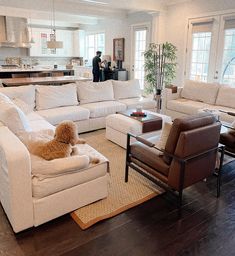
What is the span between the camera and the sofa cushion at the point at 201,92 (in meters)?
5.01

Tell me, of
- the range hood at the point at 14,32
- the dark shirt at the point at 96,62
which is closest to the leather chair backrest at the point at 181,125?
the dark shirt at the point at 96,62

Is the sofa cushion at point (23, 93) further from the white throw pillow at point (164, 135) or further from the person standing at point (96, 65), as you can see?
the person standing at point (96, 65)

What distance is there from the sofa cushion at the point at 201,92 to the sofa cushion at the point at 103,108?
5.18 feet

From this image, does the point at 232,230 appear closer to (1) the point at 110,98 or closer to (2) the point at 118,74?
(1) the point at 110,98

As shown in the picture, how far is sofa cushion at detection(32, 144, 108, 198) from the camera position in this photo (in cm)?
202

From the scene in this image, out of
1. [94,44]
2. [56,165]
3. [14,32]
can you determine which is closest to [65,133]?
[56,165]

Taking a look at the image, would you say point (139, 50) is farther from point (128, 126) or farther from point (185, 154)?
point (185, 154)

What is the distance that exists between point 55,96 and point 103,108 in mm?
902

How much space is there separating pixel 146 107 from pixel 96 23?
20.5 ft

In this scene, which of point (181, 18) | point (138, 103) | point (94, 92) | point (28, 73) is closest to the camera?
point (94, 92)

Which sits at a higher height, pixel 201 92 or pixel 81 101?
pixel 201 92

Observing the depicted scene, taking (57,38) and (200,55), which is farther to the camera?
(57,38)

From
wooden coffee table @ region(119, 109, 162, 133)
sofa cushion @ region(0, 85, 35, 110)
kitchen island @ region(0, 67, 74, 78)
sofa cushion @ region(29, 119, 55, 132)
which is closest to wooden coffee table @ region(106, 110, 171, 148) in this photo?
wooden coffee table @ region(119, 109, 162, 133)

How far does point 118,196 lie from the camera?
102 inches
